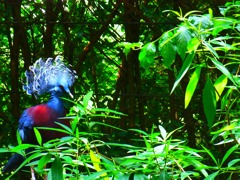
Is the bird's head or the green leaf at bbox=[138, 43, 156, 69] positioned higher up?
the green leaf at bbox=[138, 43, 156, 69]

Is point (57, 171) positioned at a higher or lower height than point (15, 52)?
lower

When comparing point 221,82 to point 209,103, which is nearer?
point 209,103

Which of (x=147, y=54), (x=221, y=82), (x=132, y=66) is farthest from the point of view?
(x=132, y=66)

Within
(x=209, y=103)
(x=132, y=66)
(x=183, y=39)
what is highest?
(x=183, y=39)

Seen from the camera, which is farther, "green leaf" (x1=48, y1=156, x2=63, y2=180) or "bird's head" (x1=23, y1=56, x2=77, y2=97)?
"bird's head" (x1=23, y1=56, x2=77, y2=97)

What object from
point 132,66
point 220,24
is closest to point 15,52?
point 132,66

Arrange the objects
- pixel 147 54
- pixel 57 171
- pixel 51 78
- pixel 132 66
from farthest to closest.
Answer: pixel 132 66 < pixel 51 78 < pixel 147 54 < pixel 57 171

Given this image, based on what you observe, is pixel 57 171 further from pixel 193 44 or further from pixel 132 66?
pixel 132 66

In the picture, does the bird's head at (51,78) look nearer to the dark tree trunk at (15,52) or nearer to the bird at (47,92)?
the bird at (47,92)

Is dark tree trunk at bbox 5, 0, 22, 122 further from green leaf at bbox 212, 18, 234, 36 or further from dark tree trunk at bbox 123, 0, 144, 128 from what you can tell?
green leaf at bbox 212, 18, 234, 36

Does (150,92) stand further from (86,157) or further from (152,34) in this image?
(86,157)

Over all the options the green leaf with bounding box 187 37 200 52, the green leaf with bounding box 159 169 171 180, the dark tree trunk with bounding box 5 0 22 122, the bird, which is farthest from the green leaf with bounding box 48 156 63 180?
the dark tree trunk with bounding box 5 0 22 122

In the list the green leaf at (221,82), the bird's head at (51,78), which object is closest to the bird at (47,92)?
the bird's head at (51,78)

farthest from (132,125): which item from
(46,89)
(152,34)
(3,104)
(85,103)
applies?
(85,103)
